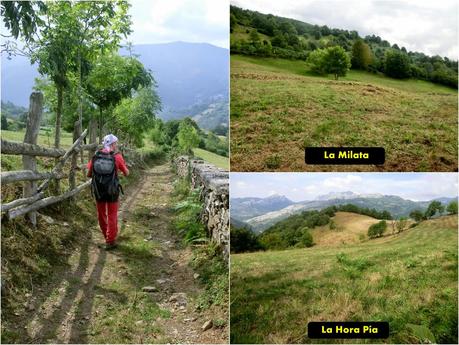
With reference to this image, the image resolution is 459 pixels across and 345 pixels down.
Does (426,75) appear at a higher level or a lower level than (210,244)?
higher

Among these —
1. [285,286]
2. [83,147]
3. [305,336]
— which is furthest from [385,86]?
[83,147]

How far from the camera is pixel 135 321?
477cm

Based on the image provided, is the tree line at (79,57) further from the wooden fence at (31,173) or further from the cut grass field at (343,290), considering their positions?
the cut grass field at (343,290)

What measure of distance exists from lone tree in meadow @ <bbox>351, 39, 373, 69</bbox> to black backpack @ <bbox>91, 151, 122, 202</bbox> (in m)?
3.73

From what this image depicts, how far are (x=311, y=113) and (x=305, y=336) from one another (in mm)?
2477

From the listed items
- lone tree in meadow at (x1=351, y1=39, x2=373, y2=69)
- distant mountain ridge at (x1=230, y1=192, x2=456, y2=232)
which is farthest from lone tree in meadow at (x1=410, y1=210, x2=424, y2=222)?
lone tree in meadow at (x1=351, y1=39, x2=373, y2=69)

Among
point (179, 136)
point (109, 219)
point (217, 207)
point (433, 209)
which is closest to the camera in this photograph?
point (433, 209)

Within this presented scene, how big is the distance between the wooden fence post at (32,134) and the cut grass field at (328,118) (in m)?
3.46

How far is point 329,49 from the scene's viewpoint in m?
5.01

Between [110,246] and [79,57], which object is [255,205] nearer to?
[110,246]

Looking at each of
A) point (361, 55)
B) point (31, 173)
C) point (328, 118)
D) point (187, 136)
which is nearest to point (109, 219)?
point (31, 173)

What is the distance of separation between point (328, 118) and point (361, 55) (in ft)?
2.93

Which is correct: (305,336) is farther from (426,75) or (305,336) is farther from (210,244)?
(426,75)

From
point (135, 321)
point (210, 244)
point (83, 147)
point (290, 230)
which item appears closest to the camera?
point (135, 321)
